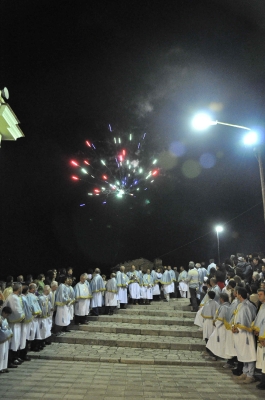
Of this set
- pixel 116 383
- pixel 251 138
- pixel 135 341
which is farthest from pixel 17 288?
pixel 251 138

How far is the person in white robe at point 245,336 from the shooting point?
23.7 ft

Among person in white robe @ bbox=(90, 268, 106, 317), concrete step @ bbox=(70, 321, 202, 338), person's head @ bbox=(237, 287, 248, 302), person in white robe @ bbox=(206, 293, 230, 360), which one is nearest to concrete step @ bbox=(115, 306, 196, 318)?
concrete step @ bbox=(70, 321, 202, 338)

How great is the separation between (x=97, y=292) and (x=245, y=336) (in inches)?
310

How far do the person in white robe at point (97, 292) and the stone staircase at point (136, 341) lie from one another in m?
0.51

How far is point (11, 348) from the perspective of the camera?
8.19 metres

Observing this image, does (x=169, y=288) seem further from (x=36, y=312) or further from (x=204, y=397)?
(x=204, y=397)

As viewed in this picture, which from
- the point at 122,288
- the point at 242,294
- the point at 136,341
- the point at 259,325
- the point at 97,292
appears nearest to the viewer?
the point at 259,325

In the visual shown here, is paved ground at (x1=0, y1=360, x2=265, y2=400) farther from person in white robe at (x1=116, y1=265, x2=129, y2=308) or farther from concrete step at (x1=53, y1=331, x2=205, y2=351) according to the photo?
person in white robe at (x1=116, y1=265, x2=129, y2=308)

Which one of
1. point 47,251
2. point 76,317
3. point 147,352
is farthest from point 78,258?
point 147,352

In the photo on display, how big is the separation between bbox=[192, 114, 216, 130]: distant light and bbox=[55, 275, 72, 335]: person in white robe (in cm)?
701

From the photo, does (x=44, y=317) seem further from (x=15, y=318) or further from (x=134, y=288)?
(x=134, y=288)

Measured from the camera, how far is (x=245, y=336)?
7.40 m

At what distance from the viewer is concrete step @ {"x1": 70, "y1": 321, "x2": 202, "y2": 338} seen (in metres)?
11.3

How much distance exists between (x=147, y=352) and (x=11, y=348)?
12.7 ft
